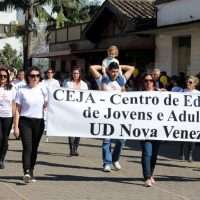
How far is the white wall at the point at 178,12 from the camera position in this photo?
21.8 meters

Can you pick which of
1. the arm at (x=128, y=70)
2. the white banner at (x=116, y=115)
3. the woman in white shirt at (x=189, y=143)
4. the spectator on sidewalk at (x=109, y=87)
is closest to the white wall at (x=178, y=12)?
the woman in white shirt at (x=189, y=143)

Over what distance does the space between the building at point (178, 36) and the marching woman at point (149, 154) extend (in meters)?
10.2

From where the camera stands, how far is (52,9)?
133 feet

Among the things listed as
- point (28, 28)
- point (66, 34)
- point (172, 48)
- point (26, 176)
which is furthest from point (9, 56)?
point (26, 176)

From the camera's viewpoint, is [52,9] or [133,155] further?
[52,9]

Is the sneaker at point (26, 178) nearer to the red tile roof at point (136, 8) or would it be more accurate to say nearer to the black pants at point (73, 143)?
the black pants at point (73, 143)

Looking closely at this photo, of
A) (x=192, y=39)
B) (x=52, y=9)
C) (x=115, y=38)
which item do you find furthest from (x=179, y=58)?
(x=52, y=9)

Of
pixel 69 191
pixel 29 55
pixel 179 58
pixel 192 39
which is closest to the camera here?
pixel 69 191

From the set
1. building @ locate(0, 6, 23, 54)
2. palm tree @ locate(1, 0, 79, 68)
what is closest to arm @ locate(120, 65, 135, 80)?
palm tree @ locate(1, 0, 79, 68)

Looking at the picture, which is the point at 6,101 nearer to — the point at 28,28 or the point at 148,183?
the point at 148,183

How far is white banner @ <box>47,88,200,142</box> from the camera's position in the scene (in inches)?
418

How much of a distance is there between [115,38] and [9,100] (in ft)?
60.1

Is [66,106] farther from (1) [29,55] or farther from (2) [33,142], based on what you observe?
(1) [29,55]

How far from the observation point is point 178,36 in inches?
922
